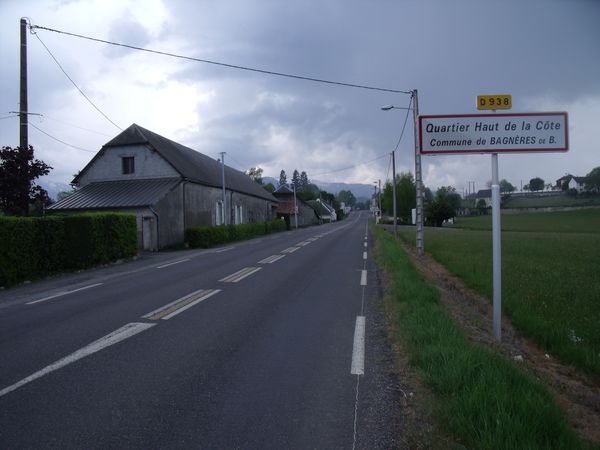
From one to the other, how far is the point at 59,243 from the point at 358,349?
46.9 ft

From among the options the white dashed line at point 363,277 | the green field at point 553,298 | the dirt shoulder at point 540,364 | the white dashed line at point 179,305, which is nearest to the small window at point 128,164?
the white dashed line at point 363,277

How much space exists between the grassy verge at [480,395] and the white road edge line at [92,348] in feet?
13.2

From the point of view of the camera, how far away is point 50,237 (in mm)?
15398

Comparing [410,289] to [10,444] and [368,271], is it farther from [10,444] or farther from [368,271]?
[10,444]

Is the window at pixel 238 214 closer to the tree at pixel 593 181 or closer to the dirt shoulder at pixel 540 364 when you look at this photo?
the dirt shoulder at pixel 540 364

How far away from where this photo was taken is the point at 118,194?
2839 centimetres

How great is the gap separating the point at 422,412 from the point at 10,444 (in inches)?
131

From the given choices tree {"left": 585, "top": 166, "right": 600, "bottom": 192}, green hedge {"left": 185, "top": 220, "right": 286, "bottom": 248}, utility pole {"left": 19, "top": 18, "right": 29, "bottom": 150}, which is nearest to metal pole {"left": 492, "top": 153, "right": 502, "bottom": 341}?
utility pole {"left": 19, "top": 18, "right": 29, "bottom": 150}

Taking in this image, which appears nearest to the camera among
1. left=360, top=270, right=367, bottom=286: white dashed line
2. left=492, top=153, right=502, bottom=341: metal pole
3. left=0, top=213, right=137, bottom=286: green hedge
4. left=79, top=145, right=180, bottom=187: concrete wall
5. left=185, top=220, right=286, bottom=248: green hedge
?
left=492, top=153, right=502, bottom=341: metal pole

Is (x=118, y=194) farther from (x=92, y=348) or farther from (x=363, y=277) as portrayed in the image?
(x=92, y=348)

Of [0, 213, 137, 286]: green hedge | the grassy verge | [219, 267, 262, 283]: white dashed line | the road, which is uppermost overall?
[0, 213, 137, 286]: green hedge

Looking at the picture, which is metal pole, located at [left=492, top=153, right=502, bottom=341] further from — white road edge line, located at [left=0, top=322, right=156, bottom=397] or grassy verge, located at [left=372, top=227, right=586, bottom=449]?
white road edge line, located at [left=0, top=322, right=156, bottom=397]

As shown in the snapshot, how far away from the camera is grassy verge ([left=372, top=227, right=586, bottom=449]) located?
298 centimetres

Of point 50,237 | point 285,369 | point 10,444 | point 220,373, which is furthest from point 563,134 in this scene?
point 50,237
